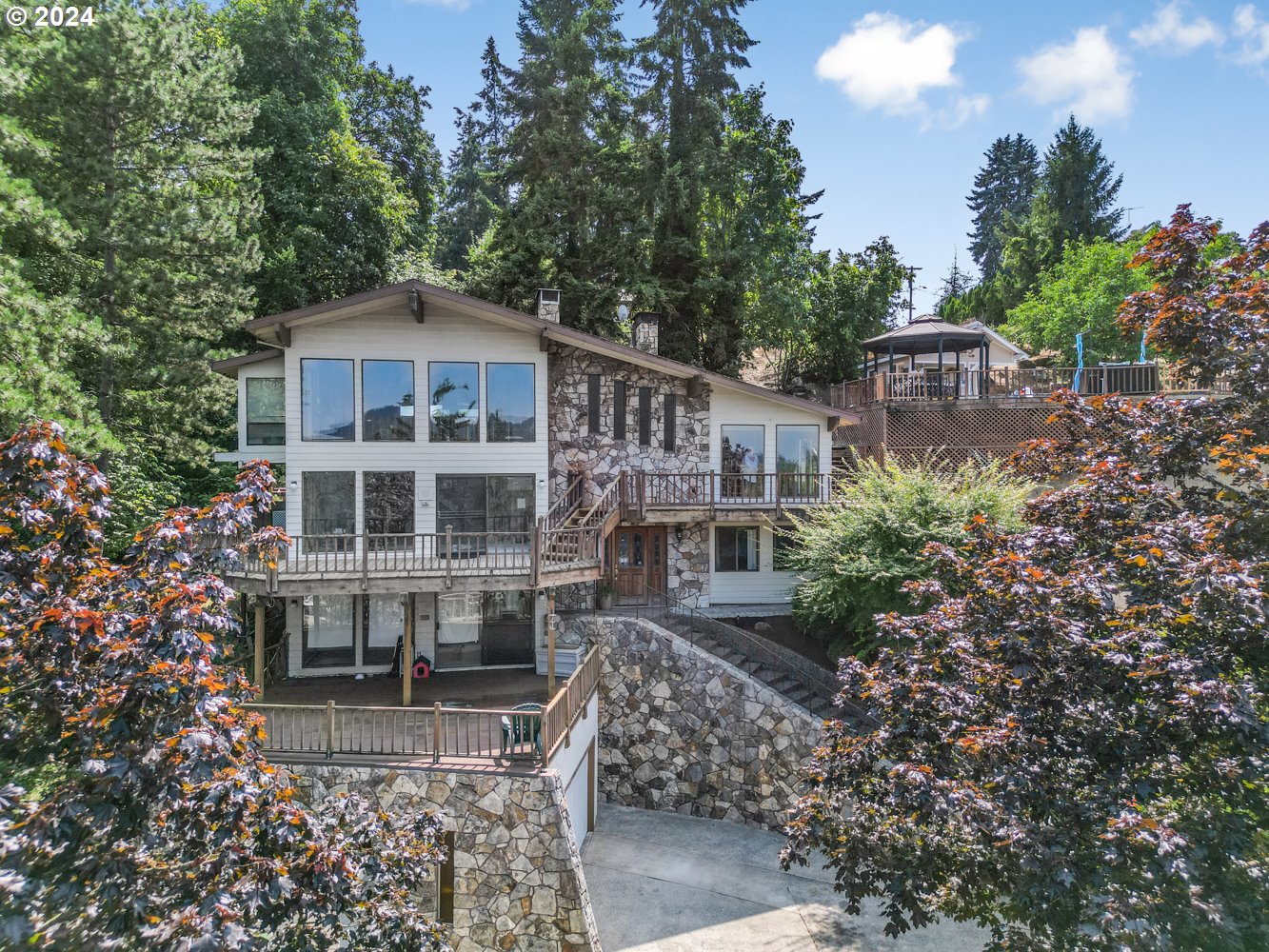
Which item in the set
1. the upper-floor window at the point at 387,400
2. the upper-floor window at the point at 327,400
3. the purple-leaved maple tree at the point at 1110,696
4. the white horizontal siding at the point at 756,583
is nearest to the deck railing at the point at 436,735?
the purple-leaved maple tree at the point at 1110,696

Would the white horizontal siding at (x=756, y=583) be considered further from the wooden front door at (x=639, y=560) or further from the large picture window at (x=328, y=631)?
the large picture window at (x=328, y=631)

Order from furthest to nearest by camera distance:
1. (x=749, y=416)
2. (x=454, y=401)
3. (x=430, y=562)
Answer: (x=749, y=416) → (x=454, y=401) → (x=430, y=562)

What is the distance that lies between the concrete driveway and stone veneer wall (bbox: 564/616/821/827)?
719 mm

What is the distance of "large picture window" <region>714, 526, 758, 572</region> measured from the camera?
18453mm

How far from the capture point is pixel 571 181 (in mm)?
25297

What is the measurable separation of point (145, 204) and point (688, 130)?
18.3m

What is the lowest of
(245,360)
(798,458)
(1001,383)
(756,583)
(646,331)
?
(756,583)

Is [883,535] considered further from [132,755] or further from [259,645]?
[132,755]

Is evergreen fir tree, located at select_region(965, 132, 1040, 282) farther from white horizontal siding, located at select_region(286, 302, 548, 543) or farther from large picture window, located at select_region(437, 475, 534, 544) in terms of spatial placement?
large picture window, located at select_region(437, 475, 534, 544)

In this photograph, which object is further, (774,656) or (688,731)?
(774,656)

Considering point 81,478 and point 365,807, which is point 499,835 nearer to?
point 365,807

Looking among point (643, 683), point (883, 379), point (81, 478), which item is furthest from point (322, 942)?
point (883, 379)

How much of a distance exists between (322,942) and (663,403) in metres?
13.8

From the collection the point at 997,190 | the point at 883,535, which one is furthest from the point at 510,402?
the point at 997,190
